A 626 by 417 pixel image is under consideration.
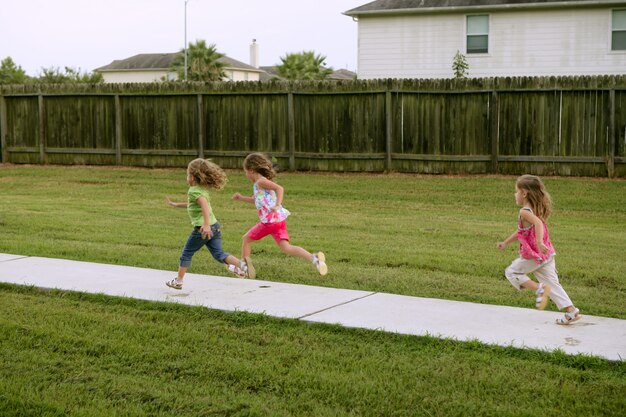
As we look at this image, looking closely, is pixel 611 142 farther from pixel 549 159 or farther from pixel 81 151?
pixel 81 151

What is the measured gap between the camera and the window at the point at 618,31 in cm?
2320

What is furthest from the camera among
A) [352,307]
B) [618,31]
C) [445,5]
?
[445,5]

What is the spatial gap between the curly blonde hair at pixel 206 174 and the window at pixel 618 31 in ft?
61.4

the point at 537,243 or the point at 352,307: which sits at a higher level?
the point at 537,243

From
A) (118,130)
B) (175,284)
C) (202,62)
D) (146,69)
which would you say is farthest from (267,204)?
(146,69)

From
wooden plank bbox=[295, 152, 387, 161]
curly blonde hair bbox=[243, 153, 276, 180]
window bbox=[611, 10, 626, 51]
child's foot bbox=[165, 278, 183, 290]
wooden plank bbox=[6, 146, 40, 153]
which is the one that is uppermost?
window bbox=[611, 10, 626, 51]

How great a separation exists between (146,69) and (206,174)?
60.0m

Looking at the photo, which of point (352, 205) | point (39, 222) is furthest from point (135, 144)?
point (39, 222)

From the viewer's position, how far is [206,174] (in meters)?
7.39

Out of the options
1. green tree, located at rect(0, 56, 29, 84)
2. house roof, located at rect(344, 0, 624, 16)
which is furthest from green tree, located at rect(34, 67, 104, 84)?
house roof, located at rect(344, 0, 624, 16)

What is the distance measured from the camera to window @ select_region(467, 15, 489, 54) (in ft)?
80.1

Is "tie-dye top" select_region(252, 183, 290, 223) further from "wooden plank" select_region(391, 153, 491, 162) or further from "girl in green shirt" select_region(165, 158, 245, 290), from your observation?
"wooden plank" select_region(391, 153, 491, 162)

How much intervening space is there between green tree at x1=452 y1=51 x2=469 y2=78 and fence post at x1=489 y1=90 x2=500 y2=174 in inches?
274

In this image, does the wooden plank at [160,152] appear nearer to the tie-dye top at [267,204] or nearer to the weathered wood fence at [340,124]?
the weathered wood fence at [340,124]
